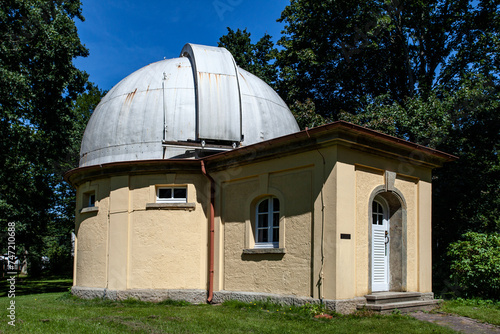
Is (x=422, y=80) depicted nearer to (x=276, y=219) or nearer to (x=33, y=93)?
(x=276, y=219)

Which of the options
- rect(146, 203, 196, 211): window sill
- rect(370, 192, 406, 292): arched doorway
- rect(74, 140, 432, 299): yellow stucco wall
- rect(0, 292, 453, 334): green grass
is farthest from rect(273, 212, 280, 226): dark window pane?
rect(146, 203, 196, 211): window sill

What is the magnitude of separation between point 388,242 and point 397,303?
1.75m

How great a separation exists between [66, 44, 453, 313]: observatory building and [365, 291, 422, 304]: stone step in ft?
0.24

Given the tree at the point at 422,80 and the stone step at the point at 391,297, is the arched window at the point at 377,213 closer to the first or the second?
the stone step at the point at 391,297

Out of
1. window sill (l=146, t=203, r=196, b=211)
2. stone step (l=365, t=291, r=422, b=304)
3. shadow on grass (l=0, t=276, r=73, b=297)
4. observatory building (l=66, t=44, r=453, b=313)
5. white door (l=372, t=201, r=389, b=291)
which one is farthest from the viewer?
shadow on grass (l=0, t=276, r=73, b=297)

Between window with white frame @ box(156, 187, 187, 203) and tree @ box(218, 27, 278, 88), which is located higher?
tree @ box(218, 27, 278, 88)

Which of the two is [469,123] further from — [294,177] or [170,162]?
[170,162]

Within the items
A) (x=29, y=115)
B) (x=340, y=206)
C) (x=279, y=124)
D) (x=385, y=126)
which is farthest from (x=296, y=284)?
(x=29, y=115)

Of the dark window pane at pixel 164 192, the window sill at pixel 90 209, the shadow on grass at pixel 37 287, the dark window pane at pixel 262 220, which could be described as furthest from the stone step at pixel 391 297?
the shadow on grass at pixel 37 287

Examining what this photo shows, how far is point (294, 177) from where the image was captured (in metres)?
9.99

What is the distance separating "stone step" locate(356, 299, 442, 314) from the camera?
350 inches

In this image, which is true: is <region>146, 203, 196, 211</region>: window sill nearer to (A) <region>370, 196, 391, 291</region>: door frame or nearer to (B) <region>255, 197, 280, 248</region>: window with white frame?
(B) <region>255, 197, 280, 248</region>: window with white frame

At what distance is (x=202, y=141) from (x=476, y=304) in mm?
7727

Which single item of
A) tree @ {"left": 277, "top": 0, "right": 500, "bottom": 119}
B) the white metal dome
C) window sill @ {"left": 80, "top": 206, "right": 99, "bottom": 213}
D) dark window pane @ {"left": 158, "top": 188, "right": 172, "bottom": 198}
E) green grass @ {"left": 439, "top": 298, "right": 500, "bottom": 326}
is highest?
tree @ {"left": 277, "top": 0, "right": 500, "bottom": 119}
